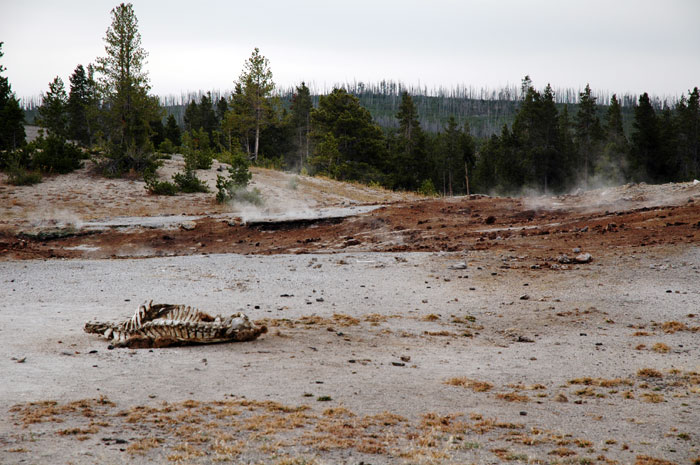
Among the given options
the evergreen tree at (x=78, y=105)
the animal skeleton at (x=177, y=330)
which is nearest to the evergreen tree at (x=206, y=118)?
the evergreen tree at (x=78, y=105)

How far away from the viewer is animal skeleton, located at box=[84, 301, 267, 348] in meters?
5.50

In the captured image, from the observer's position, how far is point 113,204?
2297 cm

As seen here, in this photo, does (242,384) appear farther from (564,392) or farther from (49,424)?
(564,392)

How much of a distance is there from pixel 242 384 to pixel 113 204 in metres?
21.2

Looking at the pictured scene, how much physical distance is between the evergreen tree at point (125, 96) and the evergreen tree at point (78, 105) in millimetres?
34044

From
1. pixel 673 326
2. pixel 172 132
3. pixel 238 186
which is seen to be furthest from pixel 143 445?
pixel 172 132

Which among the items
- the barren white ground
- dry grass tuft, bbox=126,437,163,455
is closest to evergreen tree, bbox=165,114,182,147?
the barren white ground

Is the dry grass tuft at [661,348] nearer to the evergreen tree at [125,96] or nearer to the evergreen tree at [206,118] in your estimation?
the evergreen tree at [125,96]

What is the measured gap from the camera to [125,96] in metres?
28.6

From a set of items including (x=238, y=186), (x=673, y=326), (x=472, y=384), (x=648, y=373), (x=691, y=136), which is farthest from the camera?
(x=691, y=136)

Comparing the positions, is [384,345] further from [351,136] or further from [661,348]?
[351,136]

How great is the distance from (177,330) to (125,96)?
2681cm

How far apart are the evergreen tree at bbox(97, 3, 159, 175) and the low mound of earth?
13642mm

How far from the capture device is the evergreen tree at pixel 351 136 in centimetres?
4397
